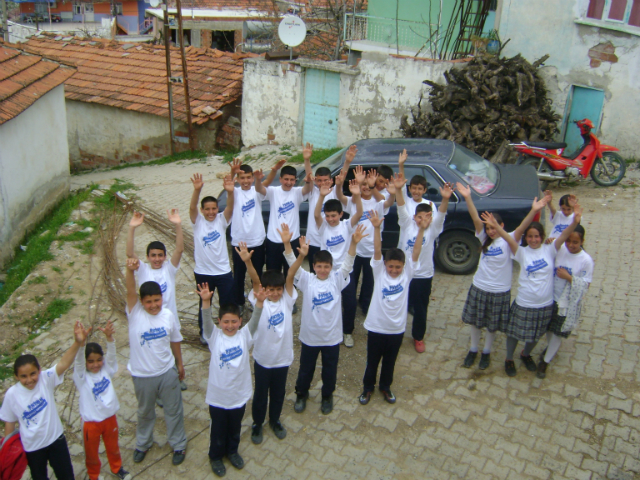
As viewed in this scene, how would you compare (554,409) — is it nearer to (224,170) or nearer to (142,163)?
(224,170)

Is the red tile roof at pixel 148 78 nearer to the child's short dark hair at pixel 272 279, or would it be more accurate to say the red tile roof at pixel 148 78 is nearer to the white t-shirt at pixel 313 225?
the white t-shirt at pixel 313 225

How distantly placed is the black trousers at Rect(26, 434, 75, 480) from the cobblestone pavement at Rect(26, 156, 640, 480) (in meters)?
0.44

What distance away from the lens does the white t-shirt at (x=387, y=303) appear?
14.4ft

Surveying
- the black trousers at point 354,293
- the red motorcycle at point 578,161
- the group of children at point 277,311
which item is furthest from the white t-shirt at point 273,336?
the red motorcycle at point 578,161

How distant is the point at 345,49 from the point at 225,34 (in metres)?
11.7

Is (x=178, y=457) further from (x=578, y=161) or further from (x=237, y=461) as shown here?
(x=578, y=161)

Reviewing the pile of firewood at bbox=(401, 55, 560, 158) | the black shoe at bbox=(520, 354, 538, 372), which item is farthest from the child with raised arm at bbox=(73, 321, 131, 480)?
the pile of firewood at bbox=(401, 55, 560, 158)

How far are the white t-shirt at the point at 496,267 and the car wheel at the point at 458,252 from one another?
1.94m

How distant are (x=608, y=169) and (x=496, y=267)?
624 cm

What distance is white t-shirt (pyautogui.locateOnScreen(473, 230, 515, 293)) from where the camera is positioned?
15.8ft

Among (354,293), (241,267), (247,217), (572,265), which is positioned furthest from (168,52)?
(572,265)

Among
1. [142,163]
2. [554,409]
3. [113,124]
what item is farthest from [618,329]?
[113,124]

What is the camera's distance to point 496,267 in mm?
4863

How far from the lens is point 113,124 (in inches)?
571
